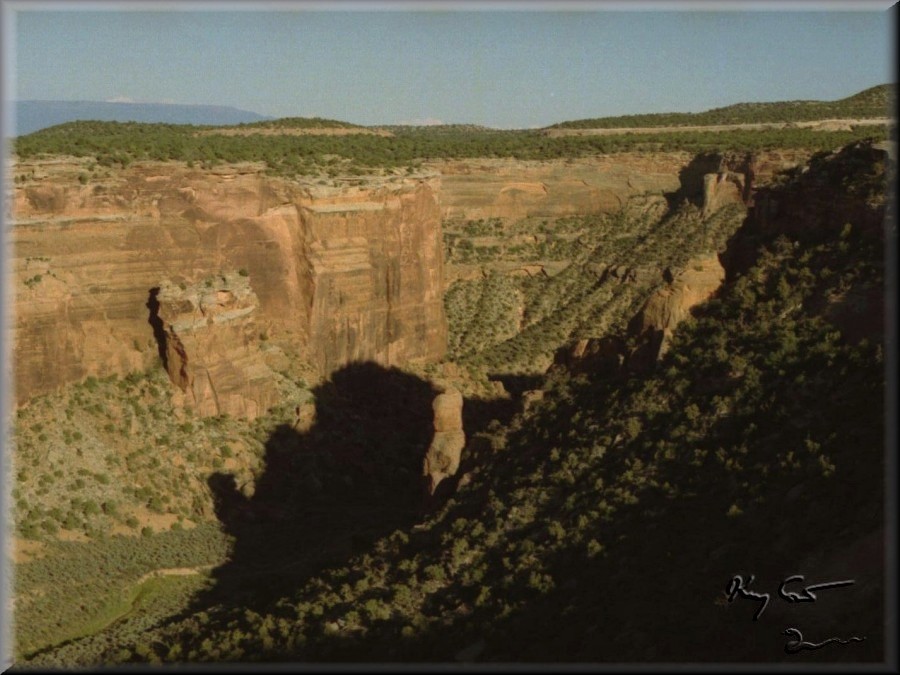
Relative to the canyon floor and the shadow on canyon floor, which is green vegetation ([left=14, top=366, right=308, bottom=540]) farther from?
the shadow on canyon floor

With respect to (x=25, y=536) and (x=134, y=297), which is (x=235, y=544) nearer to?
(x=25, y=536)

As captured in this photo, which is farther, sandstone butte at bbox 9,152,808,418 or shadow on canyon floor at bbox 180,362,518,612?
sandstone butte at bbox 9,152,808,418

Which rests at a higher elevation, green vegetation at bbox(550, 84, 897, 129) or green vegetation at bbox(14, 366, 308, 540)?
green vegetation at bbox(550, 84, 897, 129)

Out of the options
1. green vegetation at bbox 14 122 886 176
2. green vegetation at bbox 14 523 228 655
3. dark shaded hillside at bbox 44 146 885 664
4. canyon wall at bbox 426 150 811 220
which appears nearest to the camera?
dark shaded hillside at bbox 44 146 885 664
